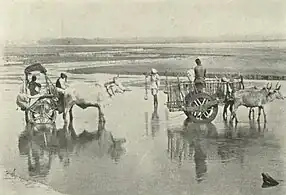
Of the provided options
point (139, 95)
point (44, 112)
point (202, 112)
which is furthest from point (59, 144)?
point (202, 112)

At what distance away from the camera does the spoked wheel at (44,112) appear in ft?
4.32

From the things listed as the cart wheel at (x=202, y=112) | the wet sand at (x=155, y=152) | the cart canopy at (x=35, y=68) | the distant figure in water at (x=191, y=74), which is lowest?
the wet sand at (x=155, y=152)

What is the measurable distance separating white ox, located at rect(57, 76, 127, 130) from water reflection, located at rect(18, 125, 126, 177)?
30mm

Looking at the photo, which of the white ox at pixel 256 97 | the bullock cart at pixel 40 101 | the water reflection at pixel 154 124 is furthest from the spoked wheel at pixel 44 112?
the white ox at pixel 256 97

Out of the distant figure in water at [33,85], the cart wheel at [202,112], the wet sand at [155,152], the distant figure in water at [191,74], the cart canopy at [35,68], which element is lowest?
the wet sand at [155,152]

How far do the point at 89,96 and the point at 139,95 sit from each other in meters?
0.11

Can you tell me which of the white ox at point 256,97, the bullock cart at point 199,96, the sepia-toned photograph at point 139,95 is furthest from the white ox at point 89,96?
the white ox at point 256,97

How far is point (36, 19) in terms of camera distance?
1.31 m

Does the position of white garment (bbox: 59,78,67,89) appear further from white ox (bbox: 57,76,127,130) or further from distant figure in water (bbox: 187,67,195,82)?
distant figure in water (bbox: 187,67,195,82)

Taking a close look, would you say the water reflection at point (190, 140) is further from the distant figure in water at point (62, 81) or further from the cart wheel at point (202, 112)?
the distant figure in water at point (62, 81)

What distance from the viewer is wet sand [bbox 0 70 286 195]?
4.24 ft

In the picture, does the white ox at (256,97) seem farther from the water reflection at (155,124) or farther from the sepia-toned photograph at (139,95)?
the water reflection at (155,124)

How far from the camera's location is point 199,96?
1.31 meters

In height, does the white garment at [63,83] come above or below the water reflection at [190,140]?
above
